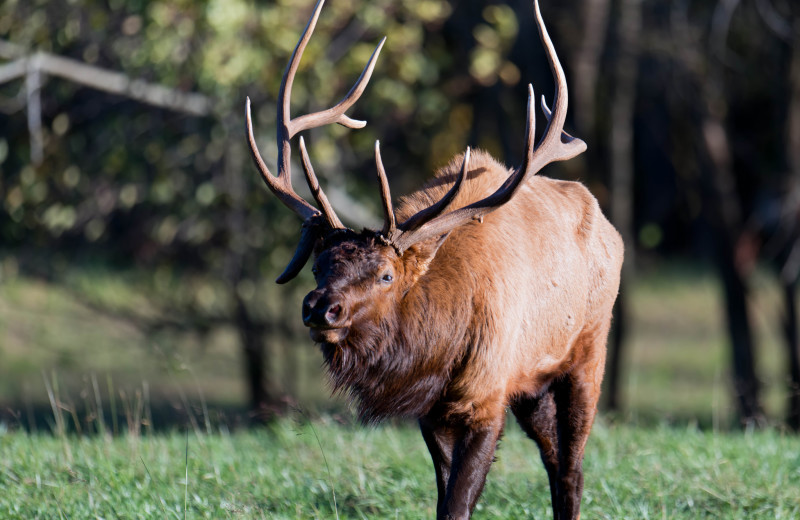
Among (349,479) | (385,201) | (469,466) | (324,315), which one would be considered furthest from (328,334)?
(349,479)

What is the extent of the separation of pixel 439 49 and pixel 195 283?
383cm

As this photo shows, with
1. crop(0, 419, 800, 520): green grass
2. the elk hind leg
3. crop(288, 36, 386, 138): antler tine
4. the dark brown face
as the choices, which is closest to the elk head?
the dark brown face

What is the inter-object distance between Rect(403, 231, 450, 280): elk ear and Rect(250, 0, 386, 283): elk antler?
12.8 inches

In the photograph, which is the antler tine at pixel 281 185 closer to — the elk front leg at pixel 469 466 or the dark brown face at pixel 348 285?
the dark brown face at pixel 348 285

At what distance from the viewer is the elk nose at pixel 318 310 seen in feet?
12.6

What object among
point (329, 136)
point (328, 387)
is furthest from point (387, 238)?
point (329, 136)

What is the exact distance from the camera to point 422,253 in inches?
171

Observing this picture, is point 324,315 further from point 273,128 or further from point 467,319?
point 273,128

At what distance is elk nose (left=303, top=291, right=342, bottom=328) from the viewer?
151 inches

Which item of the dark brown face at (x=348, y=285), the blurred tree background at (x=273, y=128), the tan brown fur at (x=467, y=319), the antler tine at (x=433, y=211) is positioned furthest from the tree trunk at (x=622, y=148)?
the dark brown face at (x=348, y=285)

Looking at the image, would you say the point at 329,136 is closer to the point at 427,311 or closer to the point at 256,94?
the point at 256,94

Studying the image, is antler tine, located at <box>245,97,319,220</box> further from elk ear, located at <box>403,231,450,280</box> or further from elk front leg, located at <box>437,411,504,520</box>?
elk front leg, located at <box>437,411,504,520</box>

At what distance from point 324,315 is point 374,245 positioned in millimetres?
452

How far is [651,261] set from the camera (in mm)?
21344
